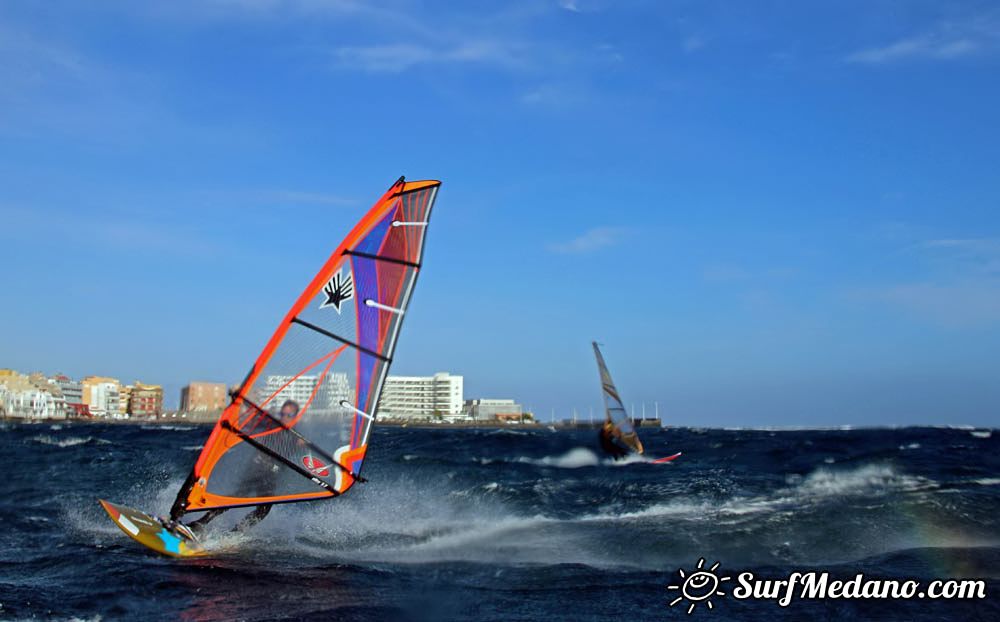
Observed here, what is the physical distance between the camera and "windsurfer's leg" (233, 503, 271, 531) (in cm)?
948

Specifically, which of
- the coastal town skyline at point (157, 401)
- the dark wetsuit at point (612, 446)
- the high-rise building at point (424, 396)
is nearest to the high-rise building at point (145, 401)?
the coastal town skyline at point (157, 401)

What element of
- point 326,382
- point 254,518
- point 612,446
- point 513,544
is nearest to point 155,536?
point 254,518

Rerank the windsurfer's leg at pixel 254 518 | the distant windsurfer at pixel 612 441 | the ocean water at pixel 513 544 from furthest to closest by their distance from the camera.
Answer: the distant windsurfer at pixel 612 441
the windsurfer's leg at pixel 254 518
the ocean water at pixel 513 544

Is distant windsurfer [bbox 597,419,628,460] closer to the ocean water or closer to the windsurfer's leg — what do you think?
the ocean water

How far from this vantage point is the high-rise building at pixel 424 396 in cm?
13988

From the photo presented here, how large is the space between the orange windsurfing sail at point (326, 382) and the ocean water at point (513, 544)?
33.1 inches

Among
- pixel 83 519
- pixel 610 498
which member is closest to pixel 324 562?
pixel 83 519

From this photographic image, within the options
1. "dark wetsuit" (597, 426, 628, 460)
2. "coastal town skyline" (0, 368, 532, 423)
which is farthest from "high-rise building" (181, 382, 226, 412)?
"dark wetsuit" (597, 426, 628, 460)

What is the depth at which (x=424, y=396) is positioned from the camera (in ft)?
475

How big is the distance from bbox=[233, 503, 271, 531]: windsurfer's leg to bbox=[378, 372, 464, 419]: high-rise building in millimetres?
128446

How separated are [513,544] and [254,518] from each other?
10.2ft

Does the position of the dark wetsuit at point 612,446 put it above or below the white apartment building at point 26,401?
A: above

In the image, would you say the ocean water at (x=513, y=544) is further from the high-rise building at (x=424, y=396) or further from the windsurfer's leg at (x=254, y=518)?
the high-rise building at (x=424, y=396)

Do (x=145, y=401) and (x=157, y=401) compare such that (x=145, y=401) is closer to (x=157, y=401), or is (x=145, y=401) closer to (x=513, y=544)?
(x=157, y=401)
